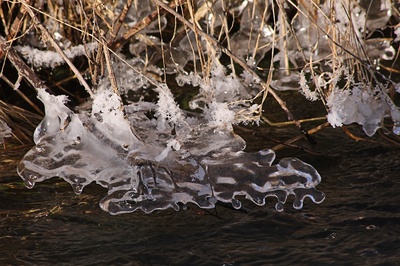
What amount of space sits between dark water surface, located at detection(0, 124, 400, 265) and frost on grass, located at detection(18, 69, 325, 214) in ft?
0.20

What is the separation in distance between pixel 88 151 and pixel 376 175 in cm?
106

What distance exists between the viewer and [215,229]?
2.37 meters

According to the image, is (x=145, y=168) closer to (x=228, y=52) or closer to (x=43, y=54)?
(x=228, y=52)

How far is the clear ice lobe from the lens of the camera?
2439 mm

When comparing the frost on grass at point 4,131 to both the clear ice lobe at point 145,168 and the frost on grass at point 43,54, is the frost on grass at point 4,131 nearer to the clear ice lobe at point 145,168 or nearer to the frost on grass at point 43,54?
the clear ice lobe at point 145,168

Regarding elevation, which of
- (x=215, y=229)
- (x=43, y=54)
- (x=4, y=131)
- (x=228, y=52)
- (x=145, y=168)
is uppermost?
(x=43, y=54)

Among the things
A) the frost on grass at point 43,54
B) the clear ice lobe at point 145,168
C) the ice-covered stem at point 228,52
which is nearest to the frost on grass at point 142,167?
the clear ice lobe at point 145,168

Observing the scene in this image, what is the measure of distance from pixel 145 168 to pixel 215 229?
12.5 inches

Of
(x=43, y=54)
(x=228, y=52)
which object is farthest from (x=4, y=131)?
(x=228, y=52)

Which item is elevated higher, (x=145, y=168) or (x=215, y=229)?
(x=145, y=168)

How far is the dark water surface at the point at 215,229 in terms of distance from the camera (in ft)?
7.31

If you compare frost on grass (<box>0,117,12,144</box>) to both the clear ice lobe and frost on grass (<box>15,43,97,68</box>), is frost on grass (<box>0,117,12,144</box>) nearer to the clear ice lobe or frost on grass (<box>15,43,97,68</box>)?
the clear ice lobe

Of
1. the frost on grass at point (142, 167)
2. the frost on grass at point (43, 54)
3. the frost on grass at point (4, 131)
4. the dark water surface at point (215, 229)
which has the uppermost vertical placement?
the frost on grass at point (43, 54)

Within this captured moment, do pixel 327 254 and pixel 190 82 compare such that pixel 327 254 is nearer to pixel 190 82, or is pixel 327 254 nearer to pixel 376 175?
pixel 376 175
